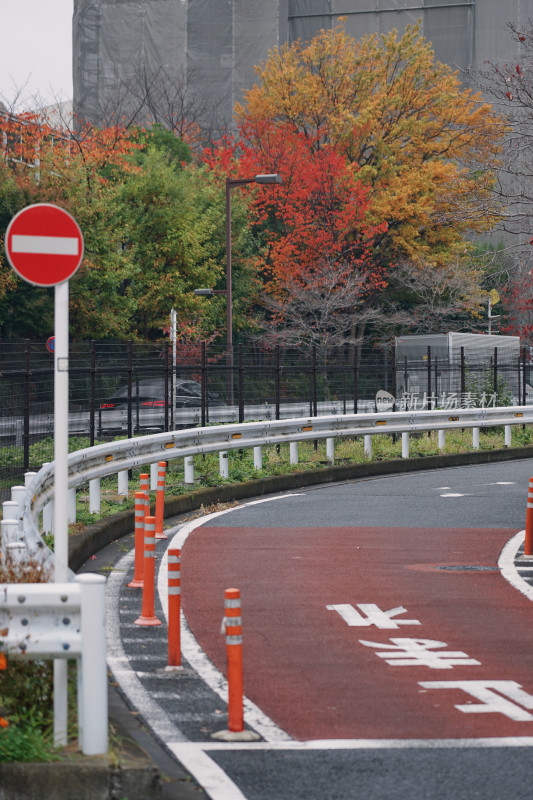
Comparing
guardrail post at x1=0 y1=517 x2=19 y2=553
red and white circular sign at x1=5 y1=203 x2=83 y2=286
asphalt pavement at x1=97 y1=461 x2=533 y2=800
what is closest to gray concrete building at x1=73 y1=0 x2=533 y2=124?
asphalt pavement at x1=97 y1=461 x2=533 y2=800

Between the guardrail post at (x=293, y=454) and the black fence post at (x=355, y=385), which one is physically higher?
the black fence post at (x=355, y=385)

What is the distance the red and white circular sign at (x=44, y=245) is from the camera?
698 centimetres

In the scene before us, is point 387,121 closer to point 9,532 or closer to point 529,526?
point 529,526

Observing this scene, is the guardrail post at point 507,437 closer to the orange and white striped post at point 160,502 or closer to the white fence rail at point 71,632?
the orange and white striped post at point 160,502

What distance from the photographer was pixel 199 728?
7.18m

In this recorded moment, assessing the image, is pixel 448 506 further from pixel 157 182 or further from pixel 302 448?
pixel 157 182

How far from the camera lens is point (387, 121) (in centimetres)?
5850

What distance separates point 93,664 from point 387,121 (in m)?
54.7

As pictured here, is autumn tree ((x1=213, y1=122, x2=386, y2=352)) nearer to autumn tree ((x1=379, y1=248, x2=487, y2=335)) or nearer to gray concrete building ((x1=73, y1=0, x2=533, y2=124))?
autumn tree ((x1=379, y1=248, x2=487, y2=335))

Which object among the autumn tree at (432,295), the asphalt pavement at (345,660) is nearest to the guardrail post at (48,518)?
the asphalt pavement at (345,660)

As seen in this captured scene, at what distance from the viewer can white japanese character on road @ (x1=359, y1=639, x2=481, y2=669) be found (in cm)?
888

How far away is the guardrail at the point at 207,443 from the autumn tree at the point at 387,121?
25653 millimetres

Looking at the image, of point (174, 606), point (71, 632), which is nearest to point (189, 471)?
point (174, 606)

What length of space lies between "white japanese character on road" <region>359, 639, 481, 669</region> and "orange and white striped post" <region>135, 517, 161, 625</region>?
1.70 m
